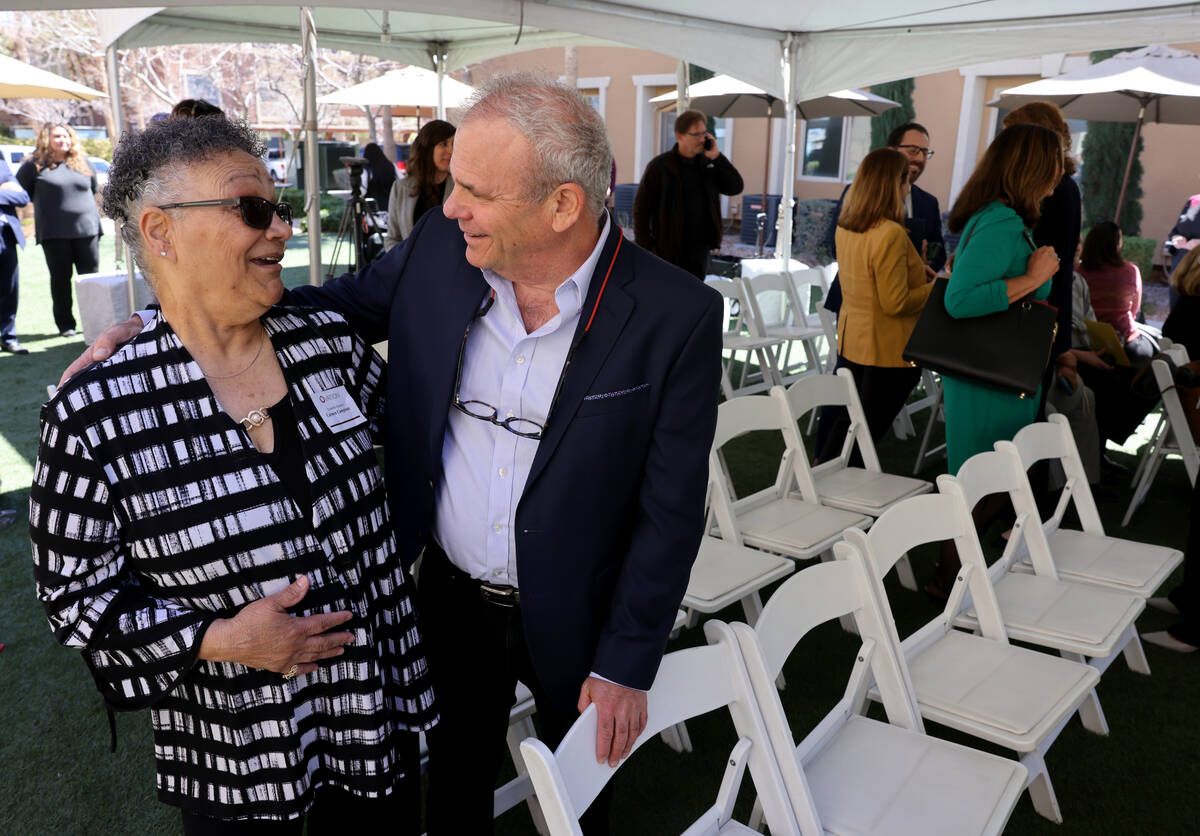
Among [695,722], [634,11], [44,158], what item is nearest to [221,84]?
[44,158]

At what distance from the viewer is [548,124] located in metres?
1.36

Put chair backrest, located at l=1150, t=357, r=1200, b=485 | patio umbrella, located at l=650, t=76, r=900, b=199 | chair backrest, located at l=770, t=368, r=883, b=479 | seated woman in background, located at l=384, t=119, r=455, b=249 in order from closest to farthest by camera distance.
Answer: chair backrest, located at l=770, t=368, r=883, b=479 < chair backrest, located at l=1150, t=357, r=1200, b=485 < seated woman in background, located at l=384, t=119, r=455, b=249 < patio umbrella, located at l=650, t=76, r=900, b=199

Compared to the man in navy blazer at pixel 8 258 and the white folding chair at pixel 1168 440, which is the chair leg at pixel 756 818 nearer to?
the white folding chair at pixel 1168 440

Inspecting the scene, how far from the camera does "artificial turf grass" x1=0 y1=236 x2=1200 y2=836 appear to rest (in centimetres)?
235

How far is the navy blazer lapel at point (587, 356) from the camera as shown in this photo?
1.41 metres

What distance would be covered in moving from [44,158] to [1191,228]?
10.9m

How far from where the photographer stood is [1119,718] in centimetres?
285

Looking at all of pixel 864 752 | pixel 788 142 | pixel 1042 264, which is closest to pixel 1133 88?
pixel 788 142

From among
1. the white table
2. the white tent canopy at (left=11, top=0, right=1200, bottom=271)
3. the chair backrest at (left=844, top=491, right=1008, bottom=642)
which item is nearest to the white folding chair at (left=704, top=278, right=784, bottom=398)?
the white tent canopy at (left=11, top=0, right=1200, bottom=271)

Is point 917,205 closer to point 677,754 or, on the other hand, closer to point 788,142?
point 788,142

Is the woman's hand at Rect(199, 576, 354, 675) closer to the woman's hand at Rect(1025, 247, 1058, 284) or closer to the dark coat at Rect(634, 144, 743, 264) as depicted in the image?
the woman's hand at Rect(1025, 247, 1058, 284)

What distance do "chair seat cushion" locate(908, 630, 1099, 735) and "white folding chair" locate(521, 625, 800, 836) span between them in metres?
0.63

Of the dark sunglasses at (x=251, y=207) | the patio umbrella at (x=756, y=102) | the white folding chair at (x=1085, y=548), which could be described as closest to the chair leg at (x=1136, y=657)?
the white folding chair at (x=1085, y=548)

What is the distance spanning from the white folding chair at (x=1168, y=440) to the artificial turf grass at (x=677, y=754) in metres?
1.03
